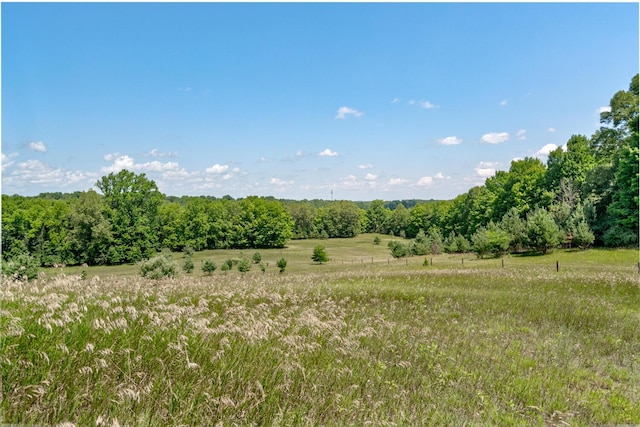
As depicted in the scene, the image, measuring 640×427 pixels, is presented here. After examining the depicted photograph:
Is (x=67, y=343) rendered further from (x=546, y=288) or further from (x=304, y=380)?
(x=546, y=288)

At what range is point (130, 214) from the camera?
75562 millimetres

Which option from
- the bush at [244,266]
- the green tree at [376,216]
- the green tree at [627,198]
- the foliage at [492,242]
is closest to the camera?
the green tree at [627,198]

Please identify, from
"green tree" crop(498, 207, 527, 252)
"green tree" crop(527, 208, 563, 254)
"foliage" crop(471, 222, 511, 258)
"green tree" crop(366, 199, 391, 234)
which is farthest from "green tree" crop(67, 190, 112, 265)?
"green tree" crop(366, 199, 391, 234)

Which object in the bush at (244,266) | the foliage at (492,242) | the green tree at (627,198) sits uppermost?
the green tree at (627,198)

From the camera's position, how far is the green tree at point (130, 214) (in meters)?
71.8

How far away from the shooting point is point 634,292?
1672 centimetres

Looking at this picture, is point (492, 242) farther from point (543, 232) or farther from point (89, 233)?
point (89, 233)

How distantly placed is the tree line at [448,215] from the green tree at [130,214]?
207 millimetres

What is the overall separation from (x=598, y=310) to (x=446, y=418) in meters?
11.9

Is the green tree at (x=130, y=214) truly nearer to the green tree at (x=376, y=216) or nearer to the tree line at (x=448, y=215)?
the tree line at (x=448, y=215)

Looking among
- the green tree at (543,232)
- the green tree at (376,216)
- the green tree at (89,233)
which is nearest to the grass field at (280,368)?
the green tree at (543,232)

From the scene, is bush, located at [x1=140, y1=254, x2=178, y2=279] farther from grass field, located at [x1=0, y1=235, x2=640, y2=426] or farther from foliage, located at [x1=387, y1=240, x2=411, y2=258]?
foliage, located at [x1=387, y1=240, x2=411, y2=258]

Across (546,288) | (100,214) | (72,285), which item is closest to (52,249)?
(100,214)

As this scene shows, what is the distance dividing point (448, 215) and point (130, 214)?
83492mm
